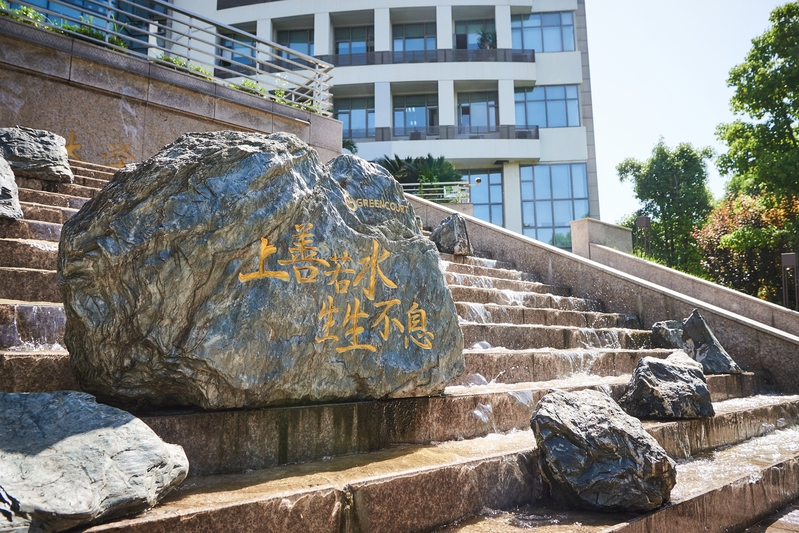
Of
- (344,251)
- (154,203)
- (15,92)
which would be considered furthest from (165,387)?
(15,92)

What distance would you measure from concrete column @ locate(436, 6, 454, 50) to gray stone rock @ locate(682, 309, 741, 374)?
24635 millimetres

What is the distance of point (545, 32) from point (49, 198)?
28.3m

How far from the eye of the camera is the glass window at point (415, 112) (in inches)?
1159

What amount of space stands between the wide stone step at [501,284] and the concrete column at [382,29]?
76.6 feet

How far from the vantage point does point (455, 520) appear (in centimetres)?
293

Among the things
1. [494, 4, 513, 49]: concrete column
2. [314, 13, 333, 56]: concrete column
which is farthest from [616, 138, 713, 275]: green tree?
[314, 13, 333, 56]: concrete column

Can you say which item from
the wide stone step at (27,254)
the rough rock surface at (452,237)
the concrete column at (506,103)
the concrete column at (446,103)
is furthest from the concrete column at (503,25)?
the wide stone step at (27,254)

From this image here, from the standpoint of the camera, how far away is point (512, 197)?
28453 millimetres

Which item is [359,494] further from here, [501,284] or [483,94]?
[483,94]

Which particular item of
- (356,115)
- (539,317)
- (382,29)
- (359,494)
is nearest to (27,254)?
(359,494)

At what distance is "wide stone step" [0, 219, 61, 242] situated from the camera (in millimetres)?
4918

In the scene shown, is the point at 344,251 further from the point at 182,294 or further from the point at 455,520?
the point at 455,520

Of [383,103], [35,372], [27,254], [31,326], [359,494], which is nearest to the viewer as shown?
[359,494]

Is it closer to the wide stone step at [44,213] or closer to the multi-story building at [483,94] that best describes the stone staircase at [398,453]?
the wide stone step at [44,213]
